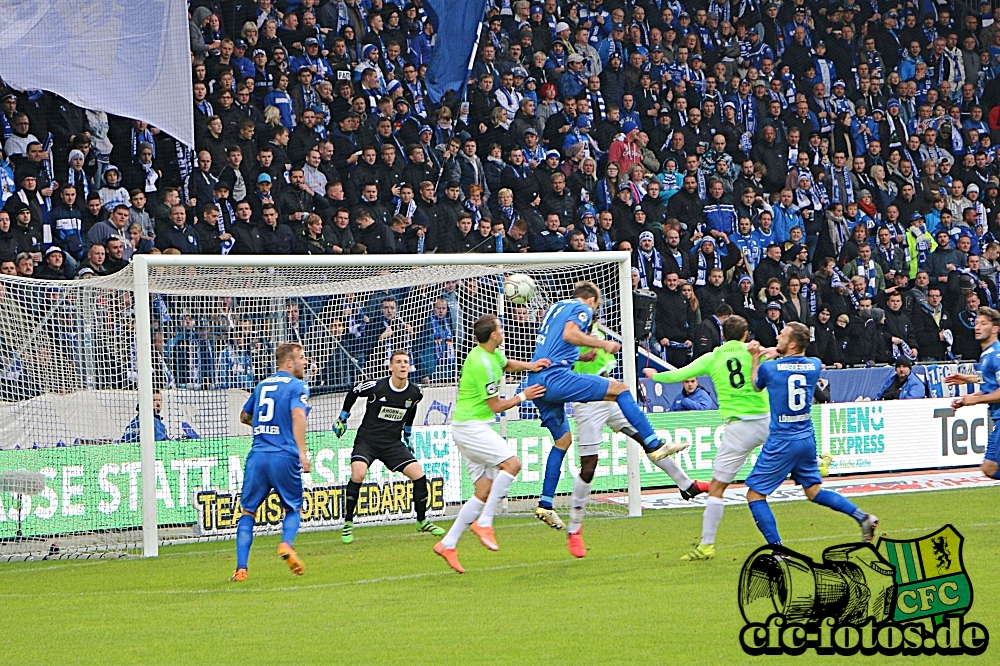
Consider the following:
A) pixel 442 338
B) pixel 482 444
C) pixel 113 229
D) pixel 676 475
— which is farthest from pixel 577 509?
pixel 113 229

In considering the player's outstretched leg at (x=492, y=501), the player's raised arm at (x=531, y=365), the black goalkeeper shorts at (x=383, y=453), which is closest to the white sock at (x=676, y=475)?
the player's raised arm at (x=531, y=365)

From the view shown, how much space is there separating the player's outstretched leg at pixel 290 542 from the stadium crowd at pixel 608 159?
199 inches

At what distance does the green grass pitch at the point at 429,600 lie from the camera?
7.50m

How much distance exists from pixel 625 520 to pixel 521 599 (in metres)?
5.21

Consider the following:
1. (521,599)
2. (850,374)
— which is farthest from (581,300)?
(850,374)

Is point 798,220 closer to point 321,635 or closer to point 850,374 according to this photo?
point 850,374

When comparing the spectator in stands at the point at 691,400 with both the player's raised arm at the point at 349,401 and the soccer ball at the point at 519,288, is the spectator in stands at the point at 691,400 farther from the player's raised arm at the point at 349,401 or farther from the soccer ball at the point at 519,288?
the player's raised arm at the point at 349,401

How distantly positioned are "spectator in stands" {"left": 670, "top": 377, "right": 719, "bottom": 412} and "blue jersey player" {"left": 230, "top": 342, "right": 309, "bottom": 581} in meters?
7.77

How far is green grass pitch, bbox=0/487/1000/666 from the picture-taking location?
750cm

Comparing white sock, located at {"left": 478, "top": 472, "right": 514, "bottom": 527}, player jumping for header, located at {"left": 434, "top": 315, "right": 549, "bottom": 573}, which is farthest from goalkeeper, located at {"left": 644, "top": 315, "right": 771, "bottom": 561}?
white sock, located at {"left": 478, "top": 472, "right": 514, "bottom": 527}

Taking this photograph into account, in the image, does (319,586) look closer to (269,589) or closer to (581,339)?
(269,589)

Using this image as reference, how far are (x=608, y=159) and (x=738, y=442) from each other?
10.7 m

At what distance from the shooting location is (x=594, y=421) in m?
12.9

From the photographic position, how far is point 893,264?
22141mm
